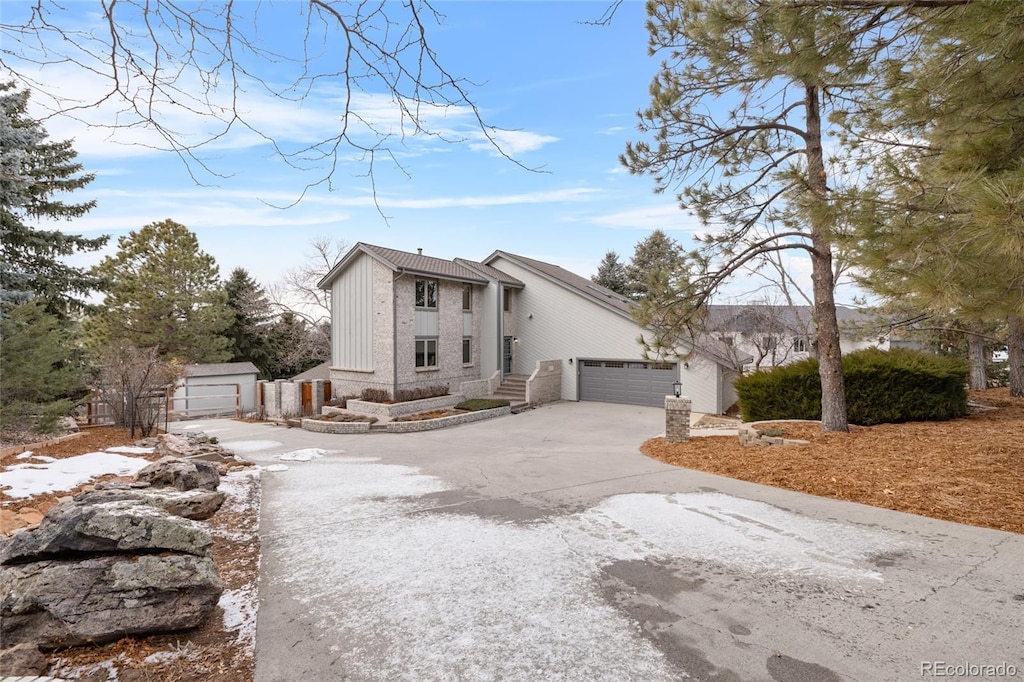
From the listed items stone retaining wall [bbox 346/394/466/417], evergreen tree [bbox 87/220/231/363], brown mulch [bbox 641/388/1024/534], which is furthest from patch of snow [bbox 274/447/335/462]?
evergreen tree [bbox 87/220/231/363]

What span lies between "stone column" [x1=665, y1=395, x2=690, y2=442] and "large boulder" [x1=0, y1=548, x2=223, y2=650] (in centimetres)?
945

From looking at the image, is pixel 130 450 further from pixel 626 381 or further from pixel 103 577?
pixel 626 381

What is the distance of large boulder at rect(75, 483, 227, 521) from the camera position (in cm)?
461

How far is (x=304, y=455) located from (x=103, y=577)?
24.0ft

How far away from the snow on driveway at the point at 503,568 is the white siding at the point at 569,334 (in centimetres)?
1293

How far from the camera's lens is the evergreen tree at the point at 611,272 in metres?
37.3

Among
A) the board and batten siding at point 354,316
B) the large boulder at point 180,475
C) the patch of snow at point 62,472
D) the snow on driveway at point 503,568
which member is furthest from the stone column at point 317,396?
the snow on driveway at point 503,568

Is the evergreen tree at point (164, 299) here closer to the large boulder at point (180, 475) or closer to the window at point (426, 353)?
the window at point (426, 353)

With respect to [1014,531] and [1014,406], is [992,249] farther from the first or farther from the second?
[1014,406]

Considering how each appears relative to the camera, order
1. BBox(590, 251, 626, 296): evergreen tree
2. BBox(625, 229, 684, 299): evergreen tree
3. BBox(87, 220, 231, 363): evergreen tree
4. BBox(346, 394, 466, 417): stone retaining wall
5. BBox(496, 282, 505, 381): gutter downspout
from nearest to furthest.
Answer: BBox(346, 394, 466, 417): stone retaining wall
BBox(496, 282, 505, 381): gutter downspout
BBox(87, 220, 231, 363): evergreen tree
BBox(625, 229, 684, 299): evergreen tree
BBox(590, 251, 626, 296): evergreen tree

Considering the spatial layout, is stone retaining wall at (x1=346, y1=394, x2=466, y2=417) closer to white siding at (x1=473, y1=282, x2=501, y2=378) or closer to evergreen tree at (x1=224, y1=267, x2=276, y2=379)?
white siding at (x1=473, y1=282, x2=501, y2=378)

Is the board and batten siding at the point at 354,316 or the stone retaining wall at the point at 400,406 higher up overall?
the board and batten siding at the point at 354,316

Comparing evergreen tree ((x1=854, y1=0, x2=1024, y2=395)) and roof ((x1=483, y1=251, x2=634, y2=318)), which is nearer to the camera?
evergreen tree ((x1=854, y1=0, x2=1024, y2=395))
